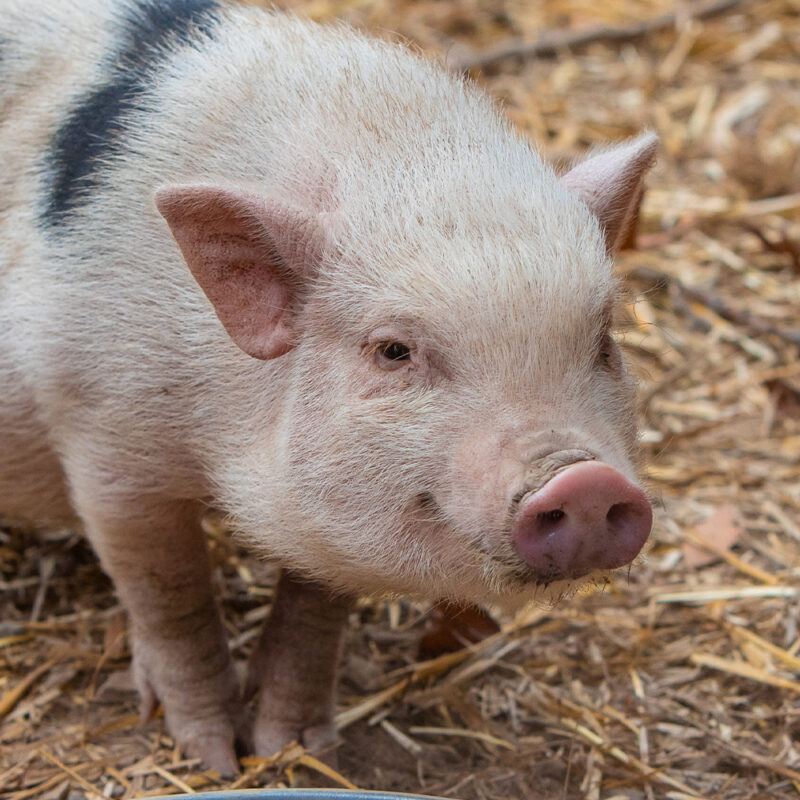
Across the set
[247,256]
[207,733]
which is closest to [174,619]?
[207,733]

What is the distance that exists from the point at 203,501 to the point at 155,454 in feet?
0.67

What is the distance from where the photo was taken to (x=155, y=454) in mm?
2891

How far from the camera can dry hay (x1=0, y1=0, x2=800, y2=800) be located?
3.24 metres

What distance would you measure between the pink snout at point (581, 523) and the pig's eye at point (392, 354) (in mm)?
462

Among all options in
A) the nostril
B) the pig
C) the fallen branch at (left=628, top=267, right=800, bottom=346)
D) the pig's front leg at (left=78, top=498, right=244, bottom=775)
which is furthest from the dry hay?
the nostril

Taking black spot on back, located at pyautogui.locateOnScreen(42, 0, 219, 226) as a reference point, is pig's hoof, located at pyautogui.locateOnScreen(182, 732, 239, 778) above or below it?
A: below

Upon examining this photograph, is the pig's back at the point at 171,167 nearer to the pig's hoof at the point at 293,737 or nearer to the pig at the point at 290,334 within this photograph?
the pig at the point at 290,334

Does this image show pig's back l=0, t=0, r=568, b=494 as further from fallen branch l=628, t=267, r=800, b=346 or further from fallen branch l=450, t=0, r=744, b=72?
fallen branch l=450, t=0, r=744, b=72

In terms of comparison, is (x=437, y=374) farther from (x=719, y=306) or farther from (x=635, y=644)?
(x=719, y=306)

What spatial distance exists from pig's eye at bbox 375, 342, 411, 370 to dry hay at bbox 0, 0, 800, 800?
0.72m

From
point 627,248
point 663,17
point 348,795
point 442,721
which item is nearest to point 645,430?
point 627,248

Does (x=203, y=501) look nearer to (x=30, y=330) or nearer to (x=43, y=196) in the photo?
(x=30, y=330)

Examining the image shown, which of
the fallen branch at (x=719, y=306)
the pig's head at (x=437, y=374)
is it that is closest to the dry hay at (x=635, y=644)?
the fallen branch at (x=719, y=306)

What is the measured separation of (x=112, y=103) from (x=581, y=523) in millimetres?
1667
